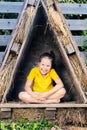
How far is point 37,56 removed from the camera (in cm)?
696

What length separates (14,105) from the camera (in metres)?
5.81

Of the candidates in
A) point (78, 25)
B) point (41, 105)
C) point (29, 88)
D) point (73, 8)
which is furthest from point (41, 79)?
point (73, 8)

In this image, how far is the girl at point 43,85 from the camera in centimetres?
597

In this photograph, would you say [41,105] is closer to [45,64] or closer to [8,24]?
[45,64]

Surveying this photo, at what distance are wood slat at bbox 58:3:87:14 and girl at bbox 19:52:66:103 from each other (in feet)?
5.90

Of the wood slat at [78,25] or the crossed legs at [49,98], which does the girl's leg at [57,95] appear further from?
the wood slat at [78,25]

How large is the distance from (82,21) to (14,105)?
269 centimetres

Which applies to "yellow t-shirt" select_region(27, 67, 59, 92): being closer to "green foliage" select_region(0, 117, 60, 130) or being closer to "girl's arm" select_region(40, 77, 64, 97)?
"girl's arm" select_region(40, 77, 64, 97)

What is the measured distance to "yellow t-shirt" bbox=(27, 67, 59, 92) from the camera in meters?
6.26

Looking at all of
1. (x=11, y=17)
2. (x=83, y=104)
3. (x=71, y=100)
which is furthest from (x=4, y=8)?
(x=83, y=104)

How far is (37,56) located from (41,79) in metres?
0.75

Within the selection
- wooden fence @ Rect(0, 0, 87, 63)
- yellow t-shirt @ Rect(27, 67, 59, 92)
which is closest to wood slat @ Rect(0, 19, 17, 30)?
wooden fence @ Rect(0, 0, 87, 63)

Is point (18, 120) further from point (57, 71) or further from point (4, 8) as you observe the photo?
point (4, 8)

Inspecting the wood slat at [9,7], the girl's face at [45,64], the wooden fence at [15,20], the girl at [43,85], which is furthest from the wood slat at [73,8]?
the girl's face at [45,64]
